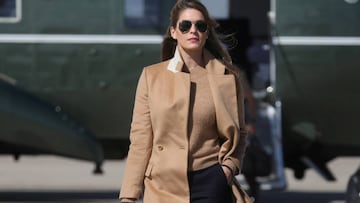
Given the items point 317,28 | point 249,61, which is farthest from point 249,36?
point 317,28

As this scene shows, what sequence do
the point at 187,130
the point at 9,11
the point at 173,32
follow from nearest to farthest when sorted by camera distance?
1. the point at 187,130
2. the point at 173,32
3. the point at 9,11

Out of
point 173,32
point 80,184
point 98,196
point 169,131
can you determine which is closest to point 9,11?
point 98,196

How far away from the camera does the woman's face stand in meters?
4.27

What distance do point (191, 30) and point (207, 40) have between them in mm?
200

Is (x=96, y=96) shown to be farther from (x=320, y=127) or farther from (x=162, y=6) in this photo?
(x=320, y=127)

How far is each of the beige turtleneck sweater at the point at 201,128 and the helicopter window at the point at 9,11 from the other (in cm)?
550

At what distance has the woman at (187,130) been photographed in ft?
13.8

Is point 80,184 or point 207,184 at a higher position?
point 207,184

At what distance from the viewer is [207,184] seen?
423 centimetres

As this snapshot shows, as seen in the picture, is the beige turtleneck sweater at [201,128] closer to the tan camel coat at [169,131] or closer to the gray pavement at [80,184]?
the tan camel coat at [169,131]

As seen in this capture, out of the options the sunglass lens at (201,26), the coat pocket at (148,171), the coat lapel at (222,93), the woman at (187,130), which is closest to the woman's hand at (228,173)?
the woman at (187,130)

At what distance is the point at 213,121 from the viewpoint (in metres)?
4.23

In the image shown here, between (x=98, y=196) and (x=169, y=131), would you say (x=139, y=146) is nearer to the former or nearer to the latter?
(x=169, y=131)

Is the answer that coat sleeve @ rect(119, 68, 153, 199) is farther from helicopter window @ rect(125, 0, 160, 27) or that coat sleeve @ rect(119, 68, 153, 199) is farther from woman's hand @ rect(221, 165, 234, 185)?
helicopter window @ rect(125, 0, 160, 27)
